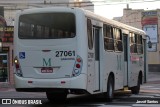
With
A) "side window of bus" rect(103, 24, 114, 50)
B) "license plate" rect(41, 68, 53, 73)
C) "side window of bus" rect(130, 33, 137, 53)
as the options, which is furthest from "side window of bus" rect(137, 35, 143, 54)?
"license plate" rect(41, 68, 53, 73)

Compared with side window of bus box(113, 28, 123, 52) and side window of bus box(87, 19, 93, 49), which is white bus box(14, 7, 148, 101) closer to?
side window of bus box(87, 19, 93, 49)

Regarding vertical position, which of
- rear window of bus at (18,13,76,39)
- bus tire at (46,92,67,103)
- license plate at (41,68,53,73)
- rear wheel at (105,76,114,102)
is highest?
rear window of bus at (18,13,76,39)

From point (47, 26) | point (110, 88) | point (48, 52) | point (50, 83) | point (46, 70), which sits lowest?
point (110, 88)

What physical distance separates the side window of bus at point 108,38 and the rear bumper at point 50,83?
104 inches

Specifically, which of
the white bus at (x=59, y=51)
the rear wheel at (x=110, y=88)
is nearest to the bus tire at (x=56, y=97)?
the rear wheel at (x=110, y=88)

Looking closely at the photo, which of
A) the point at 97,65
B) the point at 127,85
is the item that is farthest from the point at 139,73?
the point at 97,65

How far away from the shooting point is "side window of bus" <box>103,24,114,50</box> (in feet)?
51.0

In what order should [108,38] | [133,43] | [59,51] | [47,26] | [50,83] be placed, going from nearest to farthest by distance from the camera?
[50,83] → [59,51] → [47,26] → [108,38] → [133,43]

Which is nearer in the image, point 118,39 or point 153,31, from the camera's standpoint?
point 118,39

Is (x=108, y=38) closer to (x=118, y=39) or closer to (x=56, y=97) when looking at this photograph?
(x=118, y=39)

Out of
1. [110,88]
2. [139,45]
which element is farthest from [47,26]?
[139,45]

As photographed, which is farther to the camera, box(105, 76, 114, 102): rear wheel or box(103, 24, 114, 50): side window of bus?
box(105, 76, 114, 102): rear wheel

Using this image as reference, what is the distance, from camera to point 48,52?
44.6 feet

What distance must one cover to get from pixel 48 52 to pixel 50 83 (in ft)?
3.31
